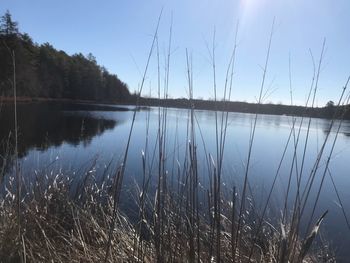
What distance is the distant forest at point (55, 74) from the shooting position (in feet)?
134

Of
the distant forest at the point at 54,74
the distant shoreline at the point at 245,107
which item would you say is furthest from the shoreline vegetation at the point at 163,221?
the distant forest at the point at 54,74

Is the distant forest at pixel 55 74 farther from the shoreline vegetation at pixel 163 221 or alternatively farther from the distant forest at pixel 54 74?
the shoreline vegetation at pixel 163 221

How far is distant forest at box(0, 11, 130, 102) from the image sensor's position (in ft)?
134

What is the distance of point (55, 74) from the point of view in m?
60.9

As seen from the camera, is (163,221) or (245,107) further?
(245,107)

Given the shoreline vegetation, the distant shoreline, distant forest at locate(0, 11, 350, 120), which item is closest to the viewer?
the shoreline vegetation

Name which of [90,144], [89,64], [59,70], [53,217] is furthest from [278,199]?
[89,64]

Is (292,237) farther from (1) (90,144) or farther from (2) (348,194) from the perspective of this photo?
(1) (90,144)

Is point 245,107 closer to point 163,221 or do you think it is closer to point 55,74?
point 163,221

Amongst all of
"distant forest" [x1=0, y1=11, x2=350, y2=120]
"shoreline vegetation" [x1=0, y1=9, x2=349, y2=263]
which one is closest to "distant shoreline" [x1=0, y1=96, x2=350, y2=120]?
"shoreline vegetation" [x1=0, y1=9, x2=349, y2=263]

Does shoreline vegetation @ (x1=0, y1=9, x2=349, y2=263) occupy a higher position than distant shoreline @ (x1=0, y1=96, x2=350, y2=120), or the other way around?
distant shoreline @ (x1=0, y1=96, x2=350, y2=120)

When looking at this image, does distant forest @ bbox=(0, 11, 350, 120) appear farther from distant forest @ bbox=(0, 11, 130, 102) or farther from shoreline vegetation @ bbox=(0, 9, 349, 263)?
shoreline vegetation @ bbox=(0, 9, 349, 263)

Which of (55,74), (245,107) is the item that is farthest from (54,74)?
(245,107)

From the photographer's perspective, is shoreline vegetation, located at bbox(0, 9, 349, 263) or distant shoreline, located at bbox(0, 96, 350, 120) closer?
shoreline vegetation, located at bbox(0, 9, 349, 263)
